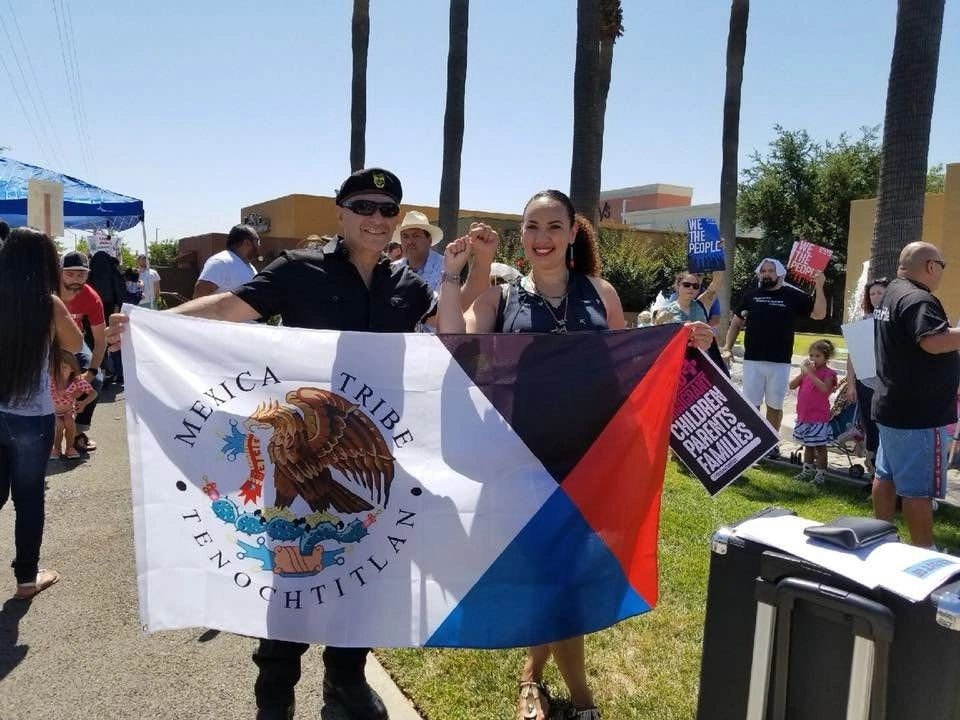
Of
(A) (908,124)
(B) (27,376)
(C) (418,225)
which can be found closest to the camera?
(B) (27,376)

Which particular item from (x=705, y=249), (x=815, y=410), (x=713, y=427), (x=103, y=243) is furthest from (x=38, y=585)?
(x=103, y=243)

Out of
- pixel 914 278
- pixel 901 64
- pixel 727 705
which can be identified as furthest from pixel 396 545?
pixel 901 64

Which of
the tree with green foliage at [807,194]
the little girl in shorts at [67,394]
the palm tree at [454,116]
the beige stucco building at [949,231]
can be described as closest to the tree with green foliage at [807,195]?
the tree with green foliage at [807,194]

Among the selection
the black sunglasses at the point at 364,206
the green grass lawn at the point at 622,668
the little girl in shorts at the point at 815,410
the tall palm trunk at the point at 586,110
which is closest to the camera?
the black sunglasses at the point at 364,206

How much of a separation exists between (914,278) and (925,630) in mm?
3411

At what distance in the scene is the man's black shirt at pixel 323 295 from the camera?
286 cm

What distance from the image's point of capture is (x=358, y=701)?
9.60 ft

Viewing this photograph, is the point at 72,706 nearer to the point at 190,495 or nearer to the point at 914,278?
the point at 190,495

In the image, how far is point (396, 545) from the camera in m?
2.63

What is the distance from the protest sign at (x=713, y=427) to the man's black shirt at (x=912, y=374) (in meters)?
2.07

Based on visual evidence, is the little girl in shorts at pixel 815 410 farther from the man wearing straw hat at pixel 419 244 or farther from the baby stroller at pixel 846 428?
the man wearing straw hat at pixel 419 244

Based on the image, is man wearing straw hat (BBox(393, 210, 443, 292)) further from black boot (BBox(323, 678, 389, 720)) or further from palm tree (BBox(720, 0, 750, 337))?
palm tree (BBox(720, 0, 750, 337))

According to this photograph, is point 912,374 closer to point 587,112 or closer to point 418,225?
point 418,225

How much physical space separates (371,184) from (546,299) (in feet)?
2.72
